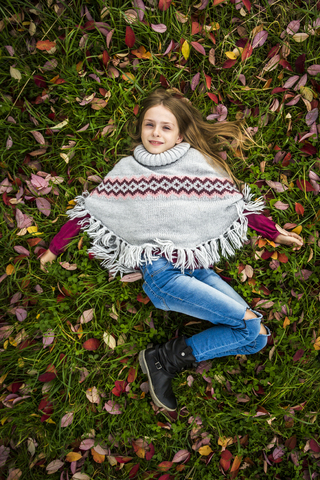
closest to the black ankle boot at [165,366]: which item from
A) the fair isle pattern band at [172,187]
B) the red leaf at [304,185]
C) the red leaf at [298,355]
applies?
the red leaf at [298,355]

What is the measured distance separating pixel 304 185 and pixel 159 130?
4.82 feet

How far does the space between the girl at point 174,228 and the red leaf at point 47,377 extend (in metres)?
0.85

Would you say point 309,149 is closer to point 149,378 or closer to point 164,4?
point 164,4

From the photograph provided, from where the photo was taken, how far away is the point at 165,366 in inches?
98.5

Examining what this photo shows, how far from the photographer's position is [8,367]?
105 inches

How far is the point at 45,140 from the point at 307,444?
148 inches

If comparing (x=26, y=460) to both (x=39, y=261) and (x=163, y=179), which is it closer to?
(x=39, y=261)

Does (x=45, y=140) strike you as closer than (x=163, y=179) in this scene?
No

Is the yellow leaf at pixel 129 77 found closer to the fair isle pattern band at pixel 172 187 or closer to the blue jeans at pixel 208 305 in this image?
the fair isle pattern band at pixel 172 187

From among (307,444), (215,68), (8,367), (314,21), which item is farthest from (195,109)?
(307,444)

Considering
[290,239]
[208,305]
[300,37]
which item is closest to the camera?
[208,305]

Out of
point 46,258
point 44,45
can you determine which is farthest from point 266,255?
point 44,45

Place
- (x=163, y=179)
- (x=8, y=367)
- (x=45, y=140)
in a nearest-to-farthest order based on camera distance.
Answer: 1. (x=163, y=179)
2. (x=8, y=367)
3. (x=45, y=140)

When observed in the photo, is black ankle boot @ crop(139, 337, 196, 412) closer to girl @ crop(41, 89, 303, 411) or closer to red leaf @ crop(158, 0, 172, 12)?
girl @ crop(41, 89, 303, 411)
